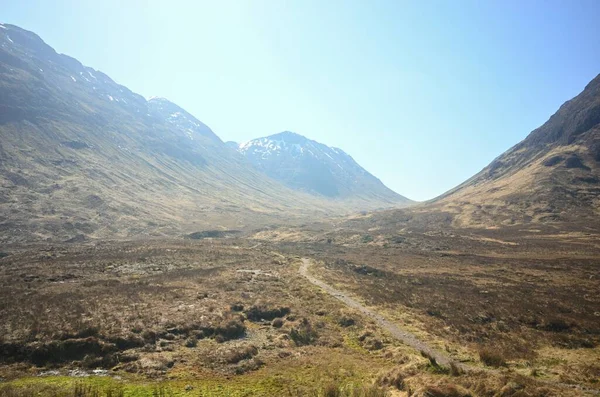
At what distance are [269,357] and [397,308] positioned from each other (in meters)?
18.7

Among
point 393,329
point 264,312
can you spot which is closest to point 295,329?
point 264,312

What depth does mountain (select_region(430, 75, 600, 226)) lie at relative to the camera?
388 feet

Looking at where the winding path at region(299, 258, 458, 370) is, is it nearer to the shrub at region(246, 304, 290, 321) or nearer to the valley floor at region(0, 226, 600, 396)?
the valley floor at region(0, 226, 600, 396)

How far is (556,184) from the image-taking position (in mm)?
135125

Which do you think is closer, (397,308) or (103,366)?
(103,366)

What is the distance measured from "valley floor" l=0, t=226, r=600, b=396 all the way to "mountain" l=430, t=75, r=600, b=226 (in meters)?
70.0

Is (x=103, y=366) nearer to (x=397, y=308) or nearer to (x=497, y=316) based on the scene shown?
(x=397, y=308)

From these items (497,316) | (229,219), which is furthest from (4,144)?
(497,316)

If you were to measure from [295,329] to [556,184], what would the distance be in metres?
153

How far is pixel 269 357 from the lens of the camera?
73.4 feet

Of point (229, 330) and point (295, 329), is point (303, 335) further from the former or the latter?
point (229, 330)

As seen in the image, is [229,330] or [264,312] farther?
[264,312]

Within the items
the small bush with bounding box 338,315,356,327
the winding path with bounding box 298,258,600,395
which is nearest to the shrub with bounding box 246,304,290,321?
the small bush with bounding box 338,315,356,327

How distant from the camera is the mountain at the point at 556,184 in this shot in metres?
118
